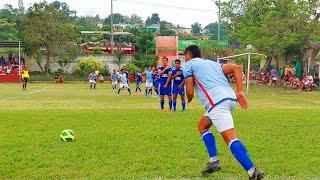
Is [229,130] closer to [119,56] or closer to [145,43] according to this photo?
[119,56]

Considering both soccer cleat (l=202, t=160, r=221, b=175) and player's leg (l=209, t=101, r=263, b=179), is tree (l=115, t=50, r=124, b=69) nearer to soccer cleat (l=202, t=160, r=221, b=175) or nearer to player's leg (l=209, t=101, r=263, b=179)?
soccer cleat (l=202, t=160, r=221, b=175)

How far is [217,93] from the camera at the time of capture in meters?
7.41

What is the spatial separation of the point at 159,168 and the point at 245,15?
43.8 m

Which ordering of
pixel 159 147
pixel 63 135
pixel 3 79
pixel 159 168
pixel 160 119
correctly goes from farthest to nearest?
pixel 3 79 < pixel 160 119 < pixel 63 135 < pixel 159 147 < pixel 159 168

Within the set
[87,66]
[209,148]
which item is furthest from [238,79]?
[87,66]

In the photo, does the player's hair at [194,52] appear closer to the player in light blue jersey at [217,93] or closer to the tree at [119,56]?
the player in light blue jersey at [217,93]

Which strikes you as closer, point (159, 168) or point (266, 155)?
point (159, 168)

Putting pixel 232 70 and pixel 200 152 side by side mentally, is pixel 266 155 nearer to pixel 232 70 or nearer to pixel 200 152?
pixel 200 152

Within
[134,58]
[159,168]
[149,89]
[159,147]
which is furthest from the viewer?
[134,58]

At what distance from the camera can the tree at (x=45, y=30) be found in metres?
61.9

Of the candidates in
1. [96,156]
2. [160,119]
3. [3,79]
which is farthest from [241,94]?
[3,79]

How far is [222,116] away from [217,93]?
33 cm

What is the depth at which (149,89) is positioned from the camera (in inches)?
1314

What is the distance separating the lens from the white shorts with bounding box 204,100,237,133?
287 inches
